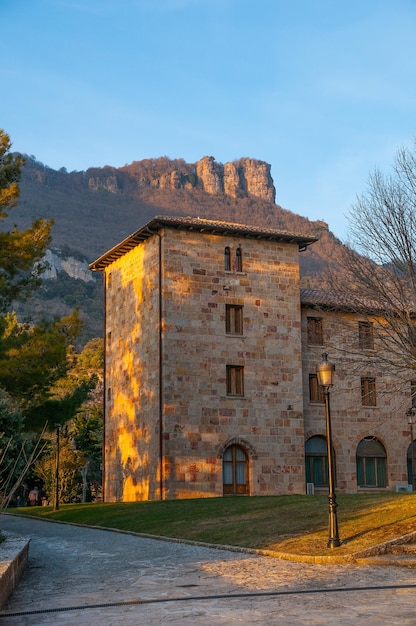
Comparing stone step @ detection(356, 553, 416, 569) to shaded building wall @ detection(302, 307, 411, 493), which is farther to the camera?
shaded building wall @ detection(302, 307, 411, 493)

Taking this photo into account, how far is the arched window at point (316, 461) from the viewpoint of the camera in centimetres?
3594

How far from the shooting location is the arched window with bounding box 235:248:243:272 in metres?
34.8

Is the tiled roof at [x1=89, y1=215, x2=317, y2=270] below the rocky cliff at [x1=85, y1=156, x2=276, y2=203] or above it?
below

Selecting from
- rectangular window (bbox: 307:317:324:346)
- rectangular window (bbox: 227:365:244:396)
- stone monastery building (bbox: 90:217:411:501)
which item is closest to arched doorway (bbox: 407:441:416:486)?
stone monastery building (bbox: 90:217:411:501)

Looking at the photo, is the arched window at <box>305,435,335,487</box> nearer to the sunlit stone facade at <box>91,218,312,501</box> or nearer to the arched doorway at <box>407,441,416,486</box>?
the sunlit stone facade at <box>91,218,312,501</box>

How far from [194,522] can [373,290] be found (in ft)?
25.7

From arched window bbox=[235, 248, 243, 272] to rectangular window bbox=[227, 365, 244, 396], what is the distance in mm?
4320

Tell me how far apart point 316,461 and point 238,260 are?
32.6 feet

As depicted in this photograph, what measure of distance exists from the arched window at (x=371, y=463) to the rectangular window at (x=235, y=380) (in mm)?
7219

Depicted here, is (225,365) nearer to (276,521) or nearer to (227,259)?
(227,259)

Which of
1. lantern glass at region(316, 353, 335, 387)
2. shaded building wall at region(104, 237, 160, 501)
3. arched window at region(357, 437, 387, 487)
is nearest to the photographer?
Answer: lantern glass at region(316, 353, 335, 387)

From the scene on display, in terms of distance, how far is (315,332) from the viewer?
3731 centimetres

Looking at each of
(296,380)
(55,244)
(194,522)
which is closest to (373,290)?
(194,522)

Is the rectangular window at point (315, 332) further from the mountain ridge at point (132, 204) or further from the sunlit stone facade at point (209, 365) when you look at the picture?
the mountain ridge at point (132, 204)
